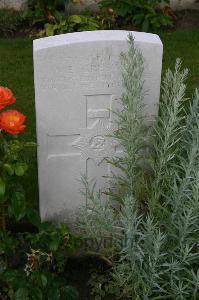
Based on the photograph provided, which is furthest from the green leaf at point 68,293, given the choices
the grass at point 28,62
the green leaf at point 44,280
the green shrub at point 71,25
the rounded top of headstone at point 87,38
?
the green shrub at point 71,25

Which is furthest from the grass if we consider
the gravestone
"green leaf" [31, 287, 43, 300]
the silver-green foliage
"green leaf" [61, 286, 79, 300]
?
"green leaf" [31, 287, 43, 300]

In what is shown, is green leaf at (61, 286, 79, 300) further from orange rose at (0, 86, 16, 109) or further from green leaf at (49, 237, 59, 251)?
orange rose at (0, 86, 16, 109)

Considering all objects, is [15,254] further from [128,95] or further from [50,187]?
[128,95]

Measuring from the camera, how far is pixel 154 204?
2877 millimetres

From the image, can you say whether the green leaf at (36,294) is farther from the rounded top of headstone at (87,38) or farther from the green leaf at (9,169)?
the rounded top of headstone at (87,38)

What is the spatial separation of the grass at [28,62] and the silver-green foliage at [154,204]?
155cm

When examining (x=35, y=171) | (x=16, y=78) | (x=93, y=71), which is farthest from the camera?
(x=16, y=78)

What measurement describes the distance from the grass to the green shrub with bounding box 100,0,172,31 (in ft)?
0.48

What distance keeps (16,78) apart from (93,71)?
2.34 metres

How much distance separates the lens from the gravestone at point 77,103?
2.86 metres

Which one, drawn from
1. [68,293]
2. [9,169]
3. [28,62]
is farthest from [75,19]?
[68,293]

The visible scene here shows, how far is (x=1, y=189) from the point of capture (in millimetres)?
2689

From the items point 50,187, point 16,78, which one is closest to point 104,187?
point 50,187

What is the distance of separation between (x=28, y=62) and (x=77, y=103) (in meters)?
2.50
